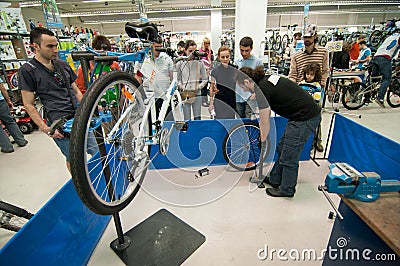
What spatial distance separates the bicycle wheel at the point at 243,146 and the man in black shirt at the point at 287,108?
0.47 m

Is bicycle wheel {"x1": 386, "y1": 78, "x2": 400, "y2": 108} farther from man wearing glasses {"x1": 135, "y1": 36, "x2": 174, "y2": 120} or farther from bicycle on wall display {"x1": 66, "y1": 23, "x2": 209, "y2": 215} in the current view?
bicycle on wall display {"x1": 66, "y1": 23, "x2": 209, "y2": 215}

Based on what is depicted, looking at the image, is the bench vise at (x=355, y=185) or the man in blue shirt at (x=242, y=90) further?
the man in blue shirt at (x=242, y=90)

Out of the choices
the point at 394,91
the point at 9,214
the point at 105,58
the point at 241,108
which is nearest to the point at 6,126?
the point at 9,214

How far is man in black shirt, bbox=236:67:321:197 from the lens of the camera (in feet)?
5.89

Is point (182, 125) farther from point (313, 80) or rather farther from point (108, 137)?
point (313, 80)

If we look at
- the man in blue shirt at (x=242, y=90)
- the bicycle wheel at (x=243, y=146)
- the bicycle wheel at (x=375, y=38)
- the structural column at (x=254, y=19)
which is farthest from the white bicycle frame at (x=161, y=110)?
the bicycle wheel at (x=375, y=38)

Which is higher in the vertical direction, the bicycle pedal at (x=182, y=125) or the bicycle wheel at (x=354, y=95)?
the bicycle pedal at (x=182, y=125)

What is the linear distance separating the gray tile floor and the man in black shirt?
333 millimetres

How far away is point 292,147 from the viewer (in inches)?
76.0

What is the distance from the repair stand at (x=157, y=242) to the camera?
1.50m

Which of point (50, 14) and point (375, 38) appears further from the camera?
point (375, 38)

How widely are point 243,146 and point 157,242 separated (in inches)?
57.7

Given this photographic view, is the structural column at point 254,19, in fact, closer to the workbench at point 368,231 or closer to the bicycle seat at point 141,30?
the bicycle seat at point 141,30

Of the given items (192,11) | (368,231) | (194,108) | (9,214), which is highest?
(192,11)
